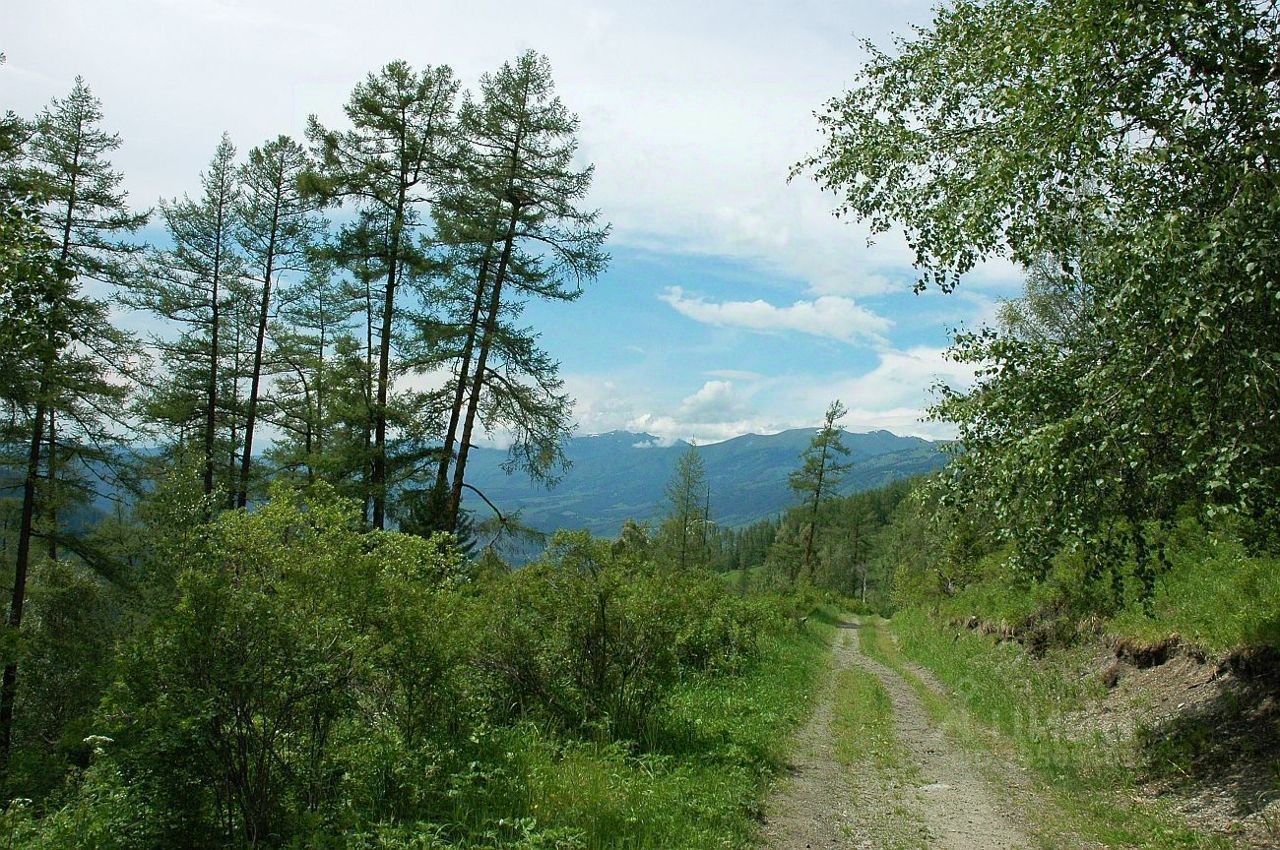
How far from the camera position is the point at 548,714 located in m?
9.47

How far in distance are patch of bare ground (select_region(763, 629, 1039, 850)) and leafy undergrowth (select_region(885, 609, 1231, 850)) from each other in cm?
57

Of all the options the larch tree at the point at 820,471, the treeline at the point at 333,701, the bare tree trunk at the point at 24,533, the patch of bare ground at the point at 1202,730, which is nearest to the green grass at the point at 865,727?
the patch of bare ground at the point at 1202,730

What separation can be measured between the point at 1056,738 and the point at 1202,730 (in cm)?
238

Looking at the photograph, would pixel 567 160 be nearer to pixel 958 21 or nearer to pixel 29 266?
pixel 958 21

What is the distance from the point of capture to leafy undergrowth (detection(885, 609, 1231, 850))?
7.01 m

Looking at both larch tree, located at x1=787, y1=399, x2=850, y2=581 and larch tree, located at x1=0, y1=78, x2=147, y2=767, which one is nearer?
larch tree, located at x1=0, y1=78, x2=147, y2=767

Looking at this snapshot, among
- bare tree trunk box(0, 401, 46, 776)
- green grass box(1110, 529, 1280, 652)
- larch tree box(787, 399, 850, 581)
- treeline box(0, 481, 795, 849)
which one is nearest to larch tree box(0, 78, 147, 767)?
bare tree trunk box(0, 401, 46, 776)

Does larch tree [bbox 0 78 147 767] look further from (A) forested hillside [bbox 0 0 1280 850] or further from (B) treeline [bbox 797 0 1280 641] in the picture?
(B) treeline [bbox 797 0 1280 641]

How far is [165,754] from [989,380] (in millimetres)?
8259

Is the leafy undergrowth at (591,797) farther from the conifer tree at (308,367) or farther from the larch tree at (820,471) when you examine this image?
the larch tree at (820,471)

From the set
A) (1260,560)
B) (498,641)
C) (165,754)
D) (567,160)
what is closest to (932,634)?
(1260,560)

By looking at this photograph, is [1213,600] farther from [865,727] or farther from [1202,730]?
[865,727]

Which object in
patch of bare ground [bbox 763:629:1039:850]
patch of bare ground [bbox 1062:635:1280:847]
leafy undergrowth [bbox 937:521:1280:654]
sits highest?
leafy undergrowth [bbox 937:521:1280:654]

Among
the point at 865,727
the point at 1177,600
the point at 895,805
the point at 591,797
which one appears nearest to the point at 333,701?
the point at 591,797
